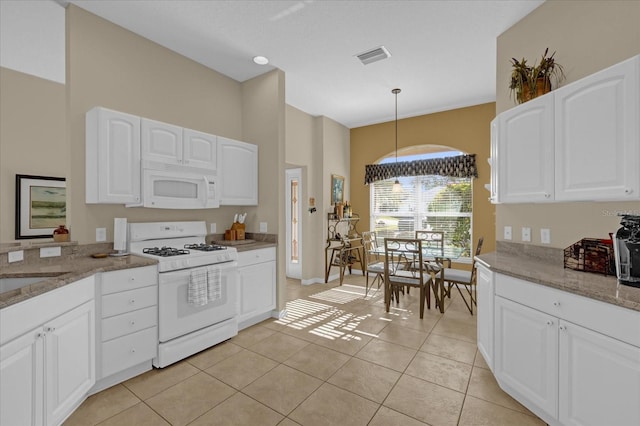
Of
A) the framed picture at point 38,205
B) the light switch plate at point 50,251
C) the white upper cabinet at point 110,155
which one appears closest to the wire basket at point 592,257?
the white upper cabinet at point 110,155

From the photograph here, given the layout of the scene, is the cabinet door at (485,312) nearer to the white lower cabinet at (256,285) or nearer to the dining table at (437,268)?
the dining table at (437,268)

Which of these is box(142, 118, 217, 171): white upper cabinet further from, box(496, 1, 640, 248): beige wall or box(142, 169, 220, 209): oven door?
box(496, 1, 640, 248): beige wall

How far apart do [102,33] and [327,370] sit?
3.69 meters

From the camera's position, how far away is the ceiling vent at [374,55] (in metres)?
3.21

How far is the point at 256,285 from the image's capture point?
3.32m

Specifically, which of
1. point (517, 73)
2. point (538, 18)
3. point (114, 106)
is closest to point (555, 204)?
point (517, 73)

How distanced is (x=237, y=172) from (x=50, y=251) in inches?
74.3

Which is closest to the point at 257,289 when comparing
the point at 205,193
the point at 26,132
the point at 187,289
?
the point at 187,289

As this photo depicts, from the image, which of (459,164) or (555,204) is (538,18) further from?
(459,164)

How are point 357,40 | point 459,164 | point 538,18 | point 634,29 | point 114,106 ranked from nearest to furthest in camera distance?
point 634,29
point 538,18
point 114,106
point 357,40
point 459,164

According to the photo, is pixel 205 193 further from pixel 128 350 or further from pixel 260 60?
pixel 260 60

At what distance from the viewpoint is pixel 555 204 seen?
Result: 2.34m

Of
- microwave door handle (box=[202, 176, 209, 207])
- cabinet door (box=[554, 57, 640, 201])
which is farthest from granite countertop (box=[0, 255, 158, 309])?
cabinet door (box=[554, 57, 640, 201])

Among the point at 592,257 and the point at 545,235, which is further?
the point at 545,235
